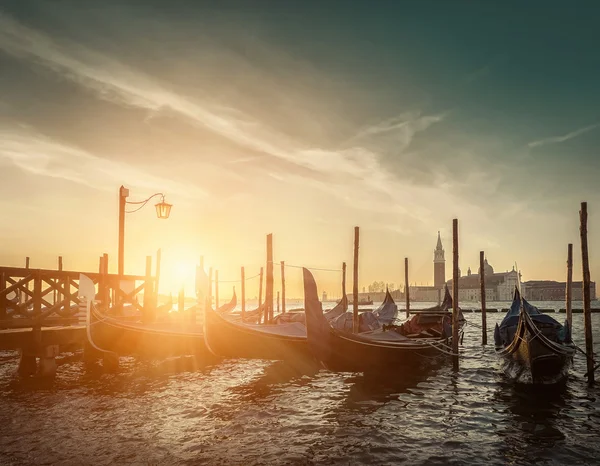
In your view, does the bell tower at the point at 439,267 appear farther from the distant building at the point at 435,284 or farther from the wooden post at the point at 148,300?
the wooden post at the point at 148,300

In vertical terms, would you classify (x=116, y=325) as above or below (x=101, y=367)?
above

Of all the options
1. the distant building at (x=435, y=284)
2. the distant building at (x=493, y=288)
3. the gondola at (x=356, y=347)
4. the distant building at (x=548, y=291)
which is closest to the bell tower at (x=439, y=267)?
the distant building at (x=435, y=284)

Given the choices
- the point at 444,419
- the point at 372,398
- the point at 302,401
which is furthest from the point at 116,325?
the point at 444,419

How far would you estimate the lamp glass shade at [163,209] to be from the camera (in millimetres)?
12398

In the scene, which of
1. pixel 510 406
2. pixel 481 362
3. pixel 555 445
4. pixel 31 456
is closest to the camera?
pixel 31 456

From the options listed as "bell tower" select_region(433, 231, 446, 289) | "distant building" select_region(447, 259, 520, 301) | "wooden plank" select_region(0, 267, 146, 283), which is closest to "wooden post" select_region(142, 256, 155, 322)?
"wooden plank" select_region(0, 267, 146, 283)

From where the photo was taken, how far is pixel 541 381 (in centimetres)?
1101

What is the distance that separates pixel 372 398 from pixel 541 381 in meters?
4.67

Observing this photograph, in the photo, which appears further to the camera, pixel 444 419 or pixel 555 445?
pixel 444 419

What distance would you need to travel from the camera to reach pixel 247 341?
38.8ft

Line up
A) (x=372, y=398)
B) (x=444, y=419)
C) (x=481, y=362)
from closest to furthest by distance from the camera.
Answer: (x=444, y=419)
(x=372, y=398)
(x=481, y=362)

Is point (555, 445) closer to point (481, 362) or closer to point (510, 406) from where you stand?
point (510, 406)

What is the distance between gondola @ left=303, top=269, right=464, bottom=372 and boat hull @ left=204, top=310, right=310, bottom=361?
160cm

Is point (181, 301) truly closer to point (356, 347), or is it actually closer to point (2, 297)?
point (2, 297)
